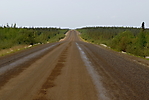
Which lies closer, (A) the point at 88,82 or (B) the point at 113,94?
(B) the point at 113,94

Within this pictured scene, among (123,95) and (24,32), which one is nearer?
(123,95)

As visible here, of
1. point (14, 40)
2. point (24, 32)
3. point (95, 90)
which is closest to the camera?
point (95, 90)

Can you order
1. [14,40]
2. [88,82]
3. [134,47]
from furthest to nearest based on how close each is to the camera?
1. [14,40]
2. [134,47]
3. [88,82]

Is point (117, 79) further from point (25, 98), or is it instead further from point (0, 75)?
point (0, 75)

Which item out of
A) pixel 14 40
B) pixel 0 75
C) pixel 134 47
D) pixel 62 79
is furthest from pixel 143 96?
pixel 14 40

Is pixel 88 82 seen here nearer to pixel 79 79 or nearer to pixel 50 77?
pixel 79 79

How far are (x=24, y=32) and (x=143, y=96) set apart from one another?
37.8 meters

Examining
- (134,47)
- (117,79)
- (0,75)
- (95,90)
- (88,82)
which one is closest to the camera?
(95,90)

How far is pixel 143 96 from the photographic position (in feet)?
18.1

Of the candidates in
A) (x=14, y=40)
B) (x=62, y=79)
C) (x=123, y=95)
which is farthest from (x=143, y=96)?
(x=14, y=40)

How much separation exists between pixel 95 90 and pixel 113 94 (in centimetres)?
64

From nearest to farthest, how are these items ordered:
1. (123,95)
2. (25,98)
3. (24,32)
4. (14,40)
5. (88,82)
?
1. (25,98)
2. (123,95)
3. (88,82)
4. (14,40)
5. (24,32)

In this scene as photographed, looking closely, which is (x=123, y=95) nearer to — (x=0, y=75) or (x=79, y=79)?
(x=79, y=79)

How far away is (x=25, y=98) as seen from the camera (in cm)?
511
